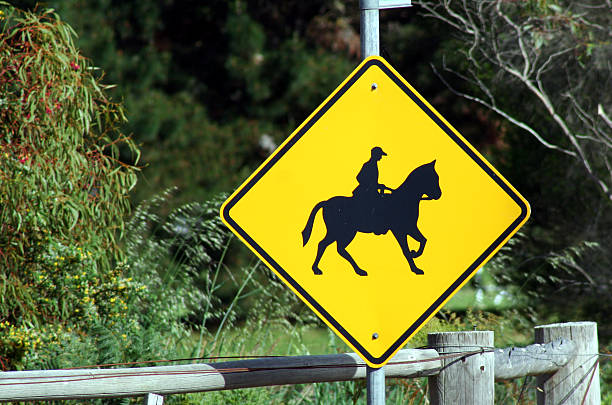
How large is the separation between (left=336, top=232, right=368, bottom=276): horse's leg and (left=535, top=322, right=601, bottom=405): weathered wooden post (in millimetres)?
1237

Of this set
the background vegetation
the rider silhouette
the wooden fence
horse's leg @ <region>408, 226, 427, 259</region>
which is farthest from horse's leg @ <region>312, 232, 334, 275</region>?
the background vegetation

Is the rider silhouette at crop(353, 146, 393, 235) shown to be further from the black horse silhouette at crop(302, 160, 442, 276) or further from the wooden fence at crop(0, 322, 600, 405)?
the wooden fence at crop(0, 322, 600, 405)

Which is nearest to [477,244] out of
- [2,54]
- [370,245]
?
[370,245]

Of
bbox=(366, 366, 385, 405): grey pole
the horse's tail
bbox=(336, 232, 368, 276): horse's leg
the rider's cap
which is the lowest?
bbox=(366, 366, 385, 405): grey pole

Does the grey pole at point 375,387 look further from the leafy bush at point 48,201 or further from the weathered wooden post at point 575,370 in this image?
the leafy bush at point 48,201

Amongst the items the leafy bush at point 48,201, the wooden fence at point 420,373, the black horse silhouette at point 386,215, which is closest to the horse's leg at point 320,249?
the black horse silhouette at point 386,215

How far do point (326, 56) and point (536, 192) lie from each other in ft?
18.5

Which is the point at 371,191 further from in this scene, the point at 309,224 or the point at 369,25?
the point at 369,25

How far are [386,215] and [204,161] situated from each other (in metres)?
11.3

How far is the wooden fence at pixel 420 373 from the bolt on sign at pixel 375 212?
0.54 m

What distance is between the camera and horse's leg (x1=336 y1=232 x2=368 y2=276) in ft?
7.86

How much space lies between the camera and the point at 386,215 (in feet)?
7.93

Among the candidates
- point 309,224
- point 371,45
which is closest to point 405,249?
point 309,224

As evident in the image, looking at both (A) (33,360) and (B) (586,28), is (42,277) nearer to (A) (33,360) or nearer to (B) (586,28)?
(A) (33,360)
